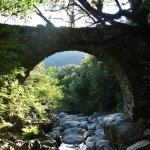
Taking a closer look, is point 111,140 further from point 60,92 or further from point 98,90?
point 98,90

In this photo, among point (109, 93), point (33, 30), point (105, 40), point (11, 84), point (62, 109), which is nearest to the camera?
point (11, 84)

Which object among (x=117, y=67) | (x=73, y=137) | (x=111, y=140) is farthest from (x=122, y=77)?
(x=73, y=137)

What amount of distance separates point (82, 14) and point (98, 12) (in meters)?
1.51

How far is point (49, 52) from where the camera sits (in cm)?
927

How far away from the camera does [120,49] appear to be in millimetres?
9891

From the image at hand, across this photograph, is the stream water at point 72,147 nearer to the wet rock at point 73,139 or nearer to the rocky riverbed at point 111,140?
the rocky riverbed at point 111,140

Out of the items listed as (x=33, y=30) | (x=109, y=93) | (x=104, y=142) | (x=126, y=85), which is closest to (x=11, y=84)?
(x=33, y=30)

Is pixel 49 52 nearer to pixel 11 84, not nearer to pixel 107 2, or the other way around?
pixel 107 2

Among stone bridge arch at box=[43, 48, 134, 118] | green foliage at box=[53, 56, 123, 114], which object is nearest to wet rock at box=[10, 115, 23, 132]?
stone bridge arch at box=[43, 48, 134, 118]

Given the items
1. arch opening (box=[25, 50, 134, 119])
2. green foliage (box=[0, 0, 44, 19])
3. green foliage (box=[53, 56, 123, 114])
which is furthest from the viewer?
green foliage (box=[53, 56, 123, 114])

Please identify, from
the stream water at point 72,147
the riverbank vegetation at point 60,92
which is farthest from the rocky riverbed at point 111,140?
the riverbank vegetation at point 60,92

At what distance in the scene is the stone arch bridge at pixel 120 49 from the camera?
9.23m

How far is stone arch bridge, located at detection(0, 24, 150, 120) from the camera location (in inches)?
364

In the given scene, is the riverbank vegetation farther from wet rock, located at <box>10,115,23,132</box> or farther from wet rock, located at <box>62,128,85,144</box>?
wet rock, located at <box>62,128,85,144</box>
